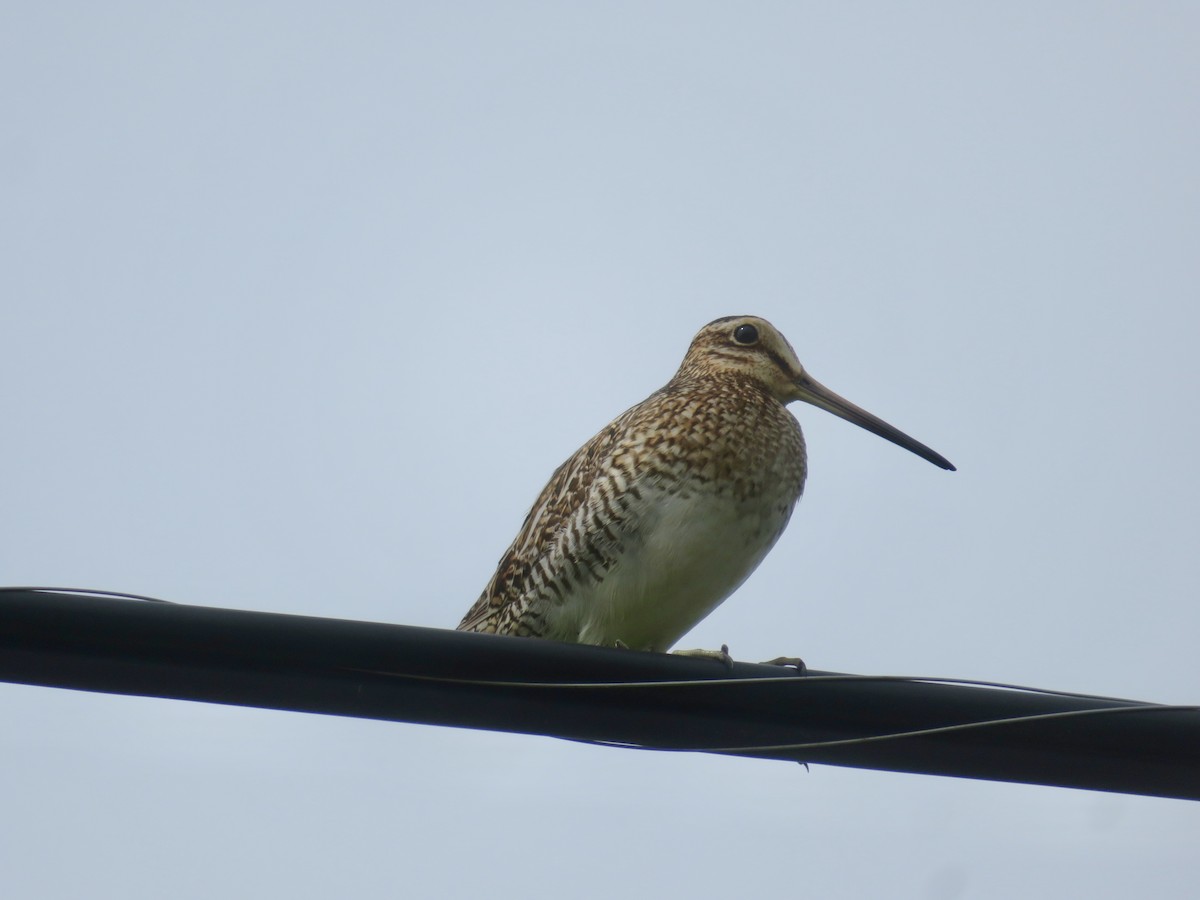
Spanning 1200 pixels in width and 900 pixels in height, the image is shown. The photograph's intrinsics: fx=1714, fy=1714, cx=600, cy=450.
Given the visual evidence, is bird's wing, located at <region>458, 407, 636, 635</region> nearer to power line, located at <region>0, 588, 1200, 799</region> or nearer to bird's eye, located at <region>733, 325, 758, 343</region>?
bird's eye, located at <region>733, 325, 758, 343</region>

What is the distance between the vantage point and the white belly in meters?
5.46

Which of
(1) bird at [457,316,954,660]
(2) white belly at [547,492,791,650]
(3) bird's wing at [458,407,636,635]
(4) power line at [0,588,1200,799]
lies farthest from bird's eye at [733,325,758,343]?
(4) power line at [0,588,1200,799]

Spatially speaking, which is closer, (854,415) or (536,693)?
(536,693)

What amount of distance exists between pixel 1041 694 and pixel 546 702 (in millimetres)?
1058

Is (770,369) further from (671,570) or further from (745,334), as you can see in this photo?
(671,570)

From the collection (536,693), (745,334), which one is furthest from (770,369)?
(536,693)

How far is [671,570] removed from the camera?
5.45 meters

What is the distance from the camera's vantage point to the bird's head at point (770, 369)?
6457 mm

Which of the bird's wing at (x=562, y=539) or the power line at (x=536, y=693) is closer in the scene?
the power line at (x=536, y=693)

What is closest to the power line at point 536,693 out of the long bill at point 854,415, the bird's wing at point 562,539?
the bird's wing at point 562,539

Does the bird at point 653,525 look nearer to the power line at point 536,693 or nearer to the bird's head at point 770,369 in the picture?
the bird's head at point 770,369

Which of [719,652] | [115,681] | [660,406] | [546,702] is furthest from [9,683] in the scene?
[660,406]

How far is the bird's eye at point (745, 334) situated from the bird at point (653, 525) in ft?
1.83

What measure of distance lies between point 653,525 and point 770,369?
1281 mm
